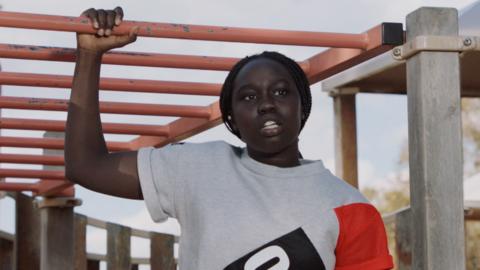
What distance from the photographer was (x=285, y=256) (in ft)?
7.71

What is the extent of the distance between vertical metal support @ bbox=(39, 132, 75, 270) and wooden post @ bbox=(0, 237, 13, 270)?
2.66 ft

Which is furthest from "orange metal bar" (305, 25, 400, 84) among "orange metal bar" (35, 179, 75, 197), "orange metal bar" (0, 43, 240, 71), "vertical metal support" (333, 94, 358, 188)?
"vertical metal support" (333, 94, 358, 188)

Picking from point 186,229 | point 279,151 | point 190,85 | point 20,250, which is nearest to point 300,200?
point 279,151

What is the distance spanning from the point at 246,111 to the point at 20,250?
12.7 feet

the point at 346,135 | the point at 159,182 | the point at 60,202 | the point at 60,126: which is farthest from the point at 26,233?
the point at 159,182

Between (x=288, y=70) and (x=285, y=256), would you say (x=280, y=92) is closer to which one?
(x=288, y=70)

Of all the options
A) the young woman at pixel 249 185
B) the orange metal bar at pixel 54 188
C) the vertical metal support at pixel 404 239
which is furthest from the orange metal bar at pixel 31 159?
the young woman at pixel 249 185

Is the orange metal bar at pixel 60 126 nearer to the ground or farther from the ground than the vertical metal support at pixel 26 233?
farther from the ground

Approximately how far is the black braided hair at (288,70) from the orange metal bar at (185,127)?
1333mm

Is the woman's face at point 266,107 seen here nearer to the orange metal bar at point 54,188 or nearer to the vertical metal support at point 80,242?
the orange metal bar at point 54,188

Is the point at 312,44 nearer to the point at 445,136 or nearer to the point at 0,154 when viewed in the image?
the point at 445,136

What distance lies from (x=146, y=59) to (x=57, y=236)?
2.47 metres

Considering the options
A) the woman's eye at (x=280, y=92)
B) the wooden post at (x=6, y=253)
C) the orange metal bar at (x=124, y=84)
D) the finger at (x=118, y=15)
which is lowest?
the wooden post at (x=6, y=253)

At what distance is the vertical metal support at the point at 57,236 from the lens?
17.7 feet
